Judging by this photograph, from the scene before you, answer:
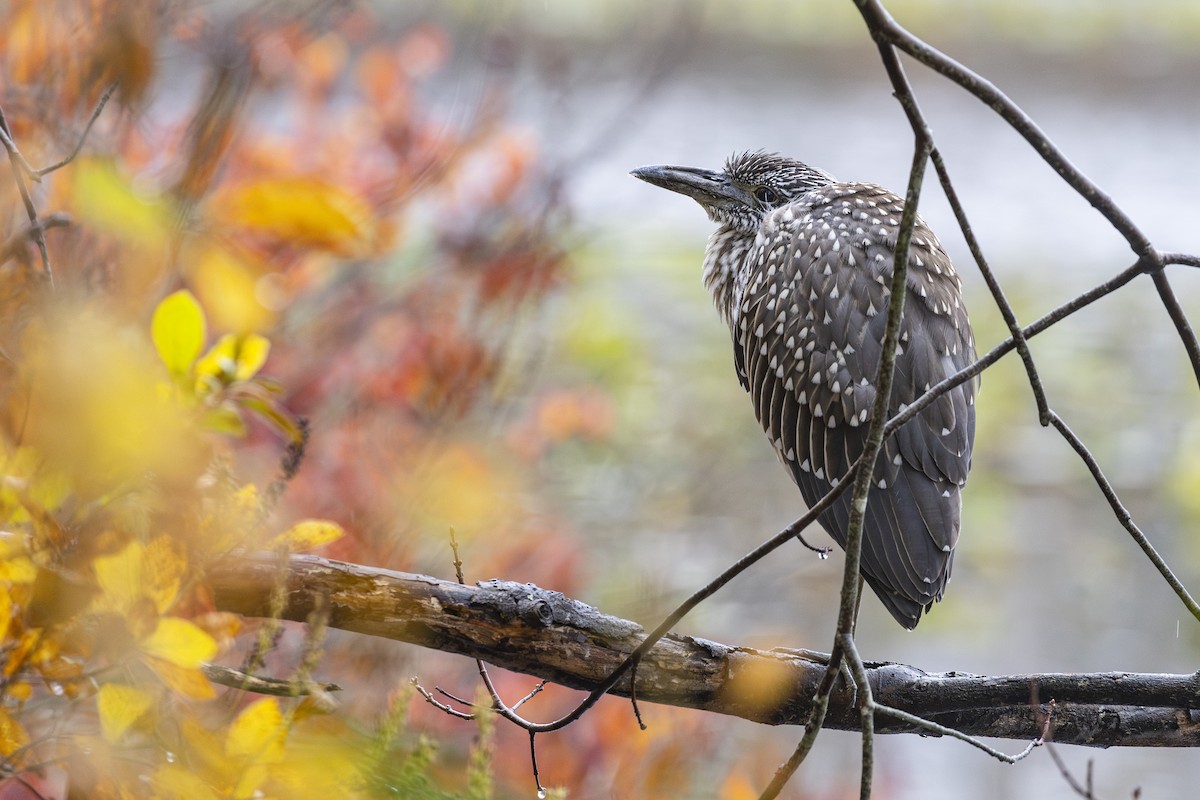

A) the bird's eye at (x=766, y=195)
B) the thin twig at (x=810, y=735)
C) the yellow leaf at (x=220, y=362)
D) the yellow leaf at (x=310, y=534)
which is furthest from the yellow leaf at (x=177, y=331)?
the bird's eye at (x=766, y=195)

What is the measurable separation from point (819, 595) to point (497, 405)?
244cm

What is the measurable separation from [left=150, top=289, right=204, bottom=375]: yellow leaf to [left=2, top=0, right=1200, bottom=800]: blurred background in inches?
3.5

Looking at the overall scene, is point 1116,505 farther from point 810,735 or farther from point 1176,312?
point 810,735

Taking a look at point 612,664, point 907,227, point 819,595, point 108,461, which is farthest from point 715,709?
point 819,595

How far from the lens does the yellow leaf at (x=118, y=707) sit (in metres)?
1.07

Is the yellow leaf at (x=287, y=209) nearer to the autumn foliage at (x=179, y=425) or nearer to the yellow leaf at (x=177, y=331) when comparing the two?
the autumn foliage at (x=179, y=425)

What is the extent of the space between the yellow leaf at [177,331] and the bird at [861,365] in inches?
64.5

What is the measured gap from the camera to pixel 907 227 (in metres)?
1.18

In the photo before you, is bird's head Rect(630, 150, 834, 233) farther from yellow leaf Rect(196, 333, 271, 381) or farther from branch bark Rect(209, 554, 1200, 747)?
yellow leaf Rect(196, 333, 271, 381)

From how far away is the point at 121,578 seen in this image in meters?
1.11

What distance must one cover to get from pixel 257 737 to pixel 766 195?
2.71m

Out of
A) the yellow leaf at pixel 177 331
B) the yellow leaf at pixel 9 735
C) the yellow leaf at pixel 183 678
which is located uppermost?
the yellow leaf at pixel 177 331

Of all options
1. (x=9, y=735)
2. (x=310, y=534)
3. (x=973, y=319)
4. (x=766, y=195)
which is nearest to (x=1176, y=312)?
(x=310, y=534)

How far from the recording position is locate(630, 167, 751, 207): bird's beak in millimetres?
3473
